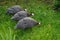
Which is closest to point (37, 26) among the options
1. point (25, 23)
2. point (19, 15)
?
point (25, 23)

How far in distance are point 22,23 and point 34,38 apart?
89 centimetres

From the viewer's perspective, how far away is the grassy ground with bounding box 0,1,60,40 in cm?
564

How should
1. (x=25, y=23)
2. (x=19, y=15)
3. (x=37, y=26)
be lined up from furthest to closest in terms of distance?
(x=19, y=15)
(x=37, y=26)
(x=25, y=23)

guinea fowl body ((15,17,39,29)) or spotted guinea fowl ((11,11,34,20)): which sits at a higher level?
guinea fowl body ((15,17,39,29))

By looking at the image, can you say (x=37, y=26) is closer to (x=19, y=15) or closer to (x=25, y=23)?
(x=25, y=23)

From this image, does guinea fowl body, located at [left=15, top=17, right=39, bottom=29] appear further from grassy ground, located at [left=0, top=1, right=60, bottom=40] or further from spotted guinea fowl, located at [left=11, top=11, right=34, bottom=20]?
spotted guinea fowl, located at [left=11, top=11, right=34, bottom=20]

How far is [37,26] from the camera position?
657 centimetres

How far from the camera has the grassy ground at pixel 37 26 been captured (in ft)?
18.5

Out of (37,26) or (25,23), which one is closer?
(25,23)

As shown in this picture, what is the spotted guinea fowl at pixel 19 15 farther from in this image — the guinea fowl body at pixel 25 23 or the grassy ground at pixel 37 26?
the guinea fowl body at pixel 25 23

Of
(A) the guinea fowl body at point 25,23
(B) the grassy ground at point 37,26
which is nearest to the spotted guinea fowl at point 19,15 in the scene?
(B) the grassy ground at point 37,26

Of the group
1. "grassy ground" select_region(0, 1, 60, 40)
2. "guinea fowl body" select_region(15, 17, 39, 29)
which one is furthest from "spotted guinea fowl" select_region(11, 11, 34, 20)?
"guinea fowl body" select_region(15, 17, 39, 29)

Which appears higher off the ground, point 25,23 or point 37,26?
point 25,23

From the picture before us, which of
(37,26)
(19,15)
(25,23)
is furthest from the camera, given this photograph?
(19,15)
